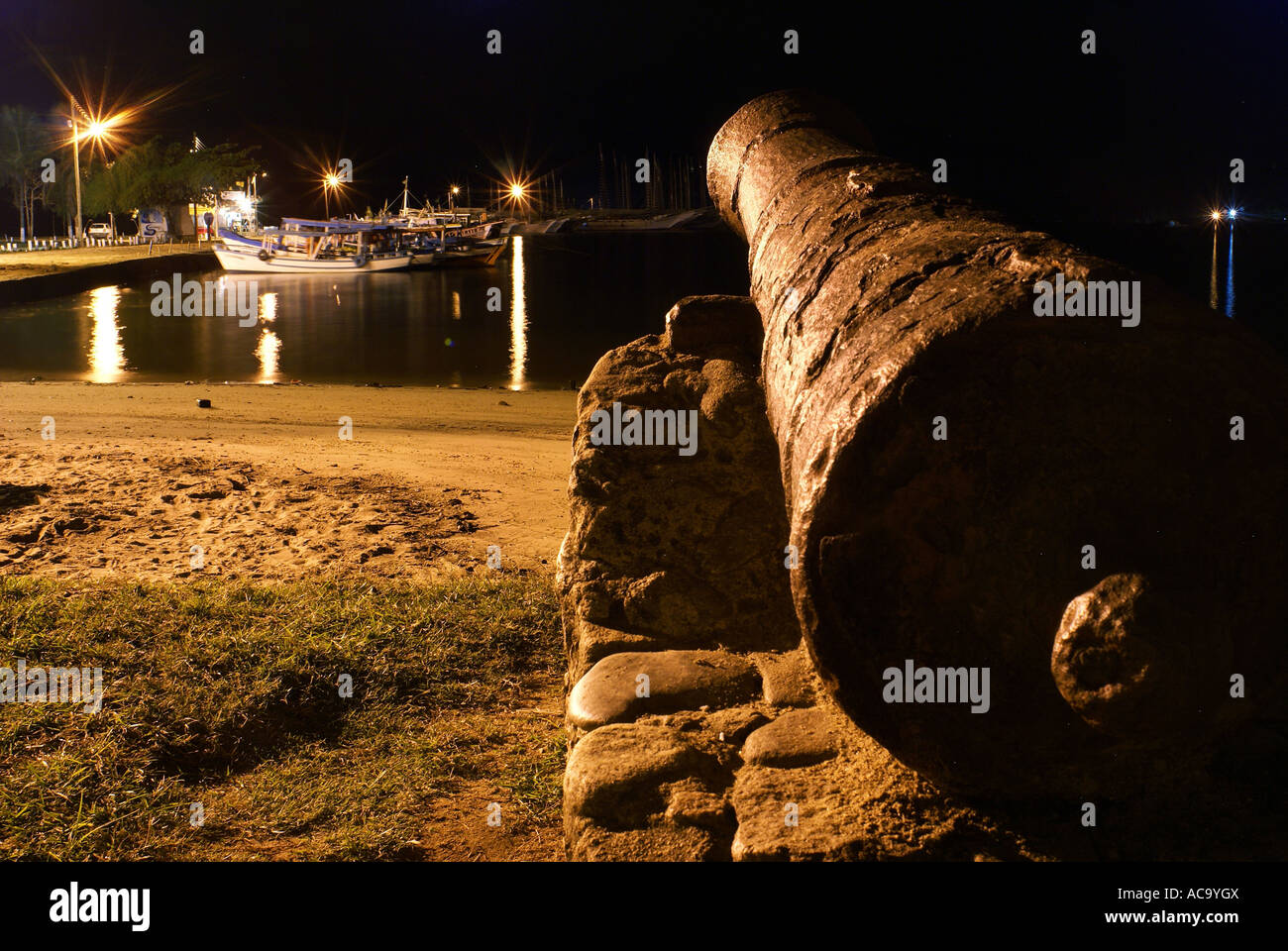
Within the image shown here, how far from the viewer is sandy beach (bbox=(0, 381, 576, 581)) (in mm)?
6086

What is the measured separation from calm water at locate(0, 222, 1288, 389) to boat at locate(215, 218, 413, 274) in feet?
3.66

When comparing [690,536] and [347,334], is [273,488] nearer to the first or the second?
[690,536]

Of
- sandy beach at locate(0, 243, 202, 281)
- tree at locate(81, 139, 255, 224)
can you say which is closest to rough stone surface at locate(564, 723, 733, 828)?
sandy beach at locate(0, 243, 202, 281)

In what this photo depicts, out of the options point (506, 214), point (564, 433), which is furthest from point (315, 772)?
point (506, 214)

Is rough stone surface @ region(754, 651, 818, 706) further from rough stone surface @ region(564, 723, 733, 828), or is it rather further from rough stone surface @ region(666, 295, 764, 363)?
rough stone surface @ region(666, 295, 764, 363)

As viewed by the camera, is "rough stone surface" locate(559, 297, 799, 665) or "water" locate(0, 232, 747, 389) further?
"water" locate(0, 232, 747, 389)

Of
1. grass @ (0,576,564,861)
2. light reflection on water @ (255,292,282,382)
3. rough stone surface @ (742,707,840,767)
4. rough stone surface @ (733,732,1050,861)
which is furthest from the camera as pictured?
light reflection on water @ (255,292,282,382)

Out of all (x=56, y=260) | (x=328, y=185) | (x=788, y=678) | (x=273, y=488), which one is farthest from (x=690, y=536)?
(x=328, y=185)

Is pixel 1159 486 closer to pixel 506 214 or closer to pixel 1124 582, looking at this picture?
pixel 1124 582

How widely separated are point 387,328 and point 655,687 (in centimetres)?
2673

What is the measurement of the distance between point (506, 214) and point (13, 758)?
462 ft

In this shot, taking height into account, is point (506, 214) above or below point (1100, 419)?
above

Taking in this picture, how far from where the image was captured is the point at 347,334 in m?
26.7

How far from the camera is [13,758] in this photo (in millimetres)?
3674
